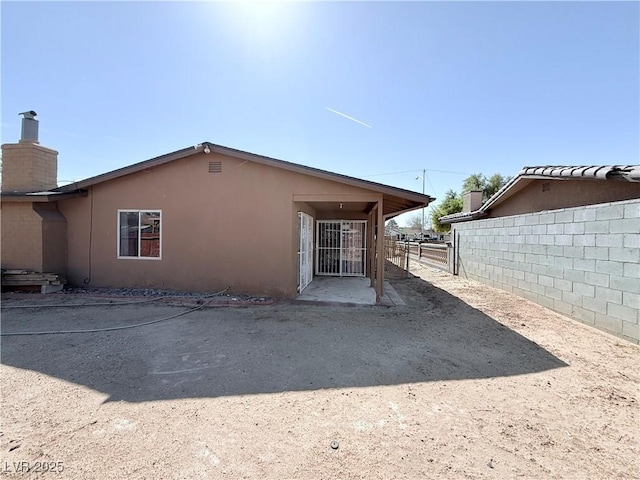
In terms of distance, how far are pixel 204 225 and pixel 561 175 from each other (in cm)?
941

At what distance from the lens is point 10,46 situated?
7406 millimetres

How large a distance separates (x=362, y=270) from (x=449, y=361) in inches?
334

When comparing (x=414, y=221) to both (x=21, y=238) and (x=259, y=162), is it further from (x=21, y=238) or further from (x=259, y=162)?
(x=21, y=238)

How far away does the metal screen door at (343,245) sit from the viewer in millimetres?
12570

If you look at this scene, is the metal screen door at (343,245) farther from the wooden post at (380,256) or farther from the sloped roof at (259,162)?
the wooden post at (380,256)

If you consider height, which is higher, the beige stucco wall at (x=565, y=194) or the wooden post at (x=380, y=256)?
the beige stucco wall at (x=565, y=194)

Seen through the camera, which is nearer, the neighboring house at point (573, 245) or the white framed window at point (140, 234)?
the neighboring house at point (573, 245)

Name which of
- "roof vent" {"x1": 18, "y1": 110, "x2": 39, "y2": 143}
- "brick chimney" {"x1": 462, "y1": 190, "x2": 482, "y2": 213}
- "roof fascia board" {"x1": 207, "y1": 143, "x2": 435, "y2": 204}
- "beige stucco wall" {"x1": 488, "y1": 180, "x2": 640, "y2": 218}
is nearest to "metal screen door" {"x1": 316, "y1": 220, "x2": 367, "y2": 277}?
"roof fascia board" {"x1": 207, "y1": 143, "x2": 435, "y2": 204}

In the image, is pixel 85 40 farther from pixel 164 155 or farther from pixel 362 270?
pixel 362 270

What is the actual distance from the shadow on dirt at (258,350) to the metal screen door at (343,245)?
5.91 meters

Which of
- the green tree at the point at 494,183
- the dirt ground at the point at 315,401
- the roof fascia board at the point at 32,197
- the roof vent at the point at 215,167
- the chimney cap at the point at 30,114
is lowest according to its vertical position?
the dirt ground at the point at 315,401

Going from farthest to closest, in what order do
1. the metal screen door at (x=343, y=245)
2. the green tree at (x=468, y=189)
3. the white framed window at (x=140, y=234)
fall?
the green tree at (x=468, y=189) < the metal screen door at (x=343, y=245) < the white framed window at (x=140, y=234)

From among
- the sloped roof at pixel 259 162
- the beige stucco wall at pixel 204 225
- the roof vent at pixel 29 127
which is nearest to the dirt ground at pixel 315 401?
the beige stucco wall at pixel 204 225

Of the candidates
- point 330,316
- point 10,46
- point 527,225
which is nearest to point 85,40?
point 10,46
